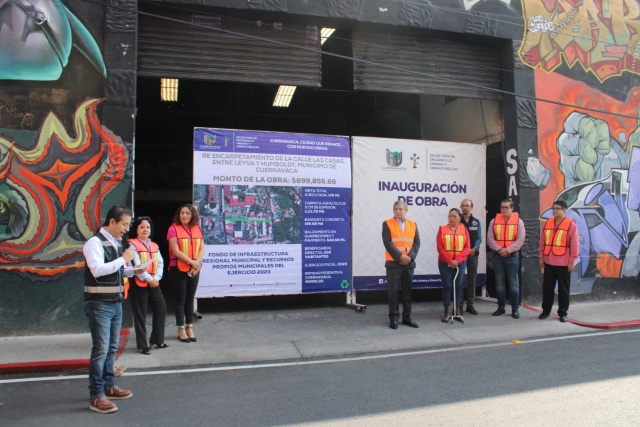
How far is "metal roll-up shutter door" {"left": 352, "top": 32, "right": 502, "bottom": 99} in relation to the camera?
985 cm

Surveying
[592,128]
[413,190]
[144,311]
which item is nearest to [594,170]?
[592,128]

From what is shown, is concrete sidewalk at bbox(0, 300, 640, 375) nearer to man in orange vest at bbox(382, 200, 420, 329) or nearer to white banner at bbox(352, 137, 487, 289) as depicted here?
man in orange vest at bbox(382, 200, 420, 329)

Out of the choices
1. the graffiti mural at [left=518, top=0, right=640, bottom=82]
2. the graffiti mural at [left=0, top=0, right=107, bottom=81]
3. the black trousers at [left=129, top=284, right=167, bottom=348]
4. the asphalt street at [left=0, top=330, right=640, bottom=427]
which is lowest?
the asphalt street at [left=0, top=330, right=640, bottom=427]

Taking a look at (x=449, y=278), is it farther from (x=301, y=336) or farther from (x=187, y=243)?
(x=187, y=243)

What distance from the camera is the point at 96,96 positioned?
802cm

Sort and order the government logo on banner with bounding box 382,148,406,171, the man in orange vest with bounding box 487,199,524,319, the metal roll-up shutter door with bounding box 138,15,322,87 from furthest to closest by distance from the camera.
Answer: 1. the government logo on banner with bounding box 382,148,406,171
2. the man in orange vest with bounding box 487,199,524,319
3. the metal roll-up shutter door with bounding box 138,15,322,87

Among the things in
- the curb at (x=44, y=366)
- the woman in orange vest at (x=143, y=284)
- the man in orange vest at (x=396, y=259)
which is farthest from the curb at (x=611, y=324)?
the curb at (x=44, y=366)

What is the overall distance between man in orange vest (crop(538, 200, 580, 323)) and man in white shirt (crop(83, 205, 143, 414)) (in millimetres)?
7198

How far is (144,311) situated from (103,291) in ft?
6.74

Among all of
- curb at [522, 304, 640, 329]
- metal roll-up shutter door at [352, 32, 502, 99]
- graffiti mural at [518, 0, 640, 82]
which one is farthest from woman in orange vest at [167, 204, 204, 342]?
graffiti mural at [518, 0, 640, 82]

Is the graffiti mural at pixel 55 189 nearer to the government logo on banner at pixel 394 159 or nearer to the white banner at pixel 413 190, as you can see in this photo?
the white banner at pixel 413 190

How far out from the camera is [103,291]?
15.7 ft

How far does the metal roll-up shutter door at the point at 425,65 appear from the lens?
32.3 ft

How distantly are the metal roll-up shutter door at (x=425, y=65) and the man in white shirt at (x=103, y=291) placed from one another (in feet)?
20.2
